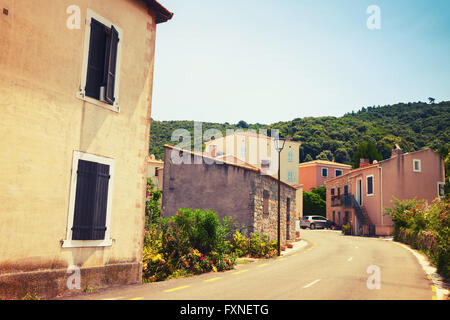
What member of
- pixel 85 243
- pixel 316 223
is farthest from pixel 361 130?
pixel 85 243

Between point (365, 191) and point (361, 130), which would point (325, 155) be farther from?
point (365, 191)

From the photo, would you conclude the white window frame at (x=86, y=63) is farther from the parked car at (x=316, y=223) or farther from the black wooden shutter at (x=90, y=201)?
the parked car at (x=316, y=223)

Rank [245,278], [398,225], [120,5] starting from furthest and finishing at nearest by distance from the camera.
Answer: [398,225]
[245,278]
[120,5]

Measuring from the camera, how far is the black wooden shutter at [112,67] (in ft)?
33.6

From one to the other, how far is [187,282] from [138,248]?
175 cm

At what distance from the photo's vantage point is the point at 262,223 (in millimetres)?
22594

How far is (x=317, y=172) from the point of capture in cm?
6250

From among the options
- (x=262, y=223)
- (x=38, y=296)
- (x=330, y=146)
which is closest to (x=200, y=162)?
(x=262, y=223)

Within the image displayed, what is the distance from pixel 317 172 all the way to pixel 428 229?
39818mm

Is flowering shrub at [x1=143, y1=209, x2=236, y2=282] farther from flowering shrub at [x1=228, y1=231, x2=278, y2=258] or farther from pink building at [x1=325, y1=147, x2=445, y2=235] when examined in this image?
pink building at [x1=325, y1=147, x2=445, y2=235]

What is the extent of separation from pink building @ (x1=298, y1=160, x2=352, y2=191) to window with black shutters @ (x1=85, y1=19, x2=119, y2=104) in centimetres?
5484

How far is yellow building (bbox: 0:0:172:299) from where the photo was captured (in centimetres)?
796
